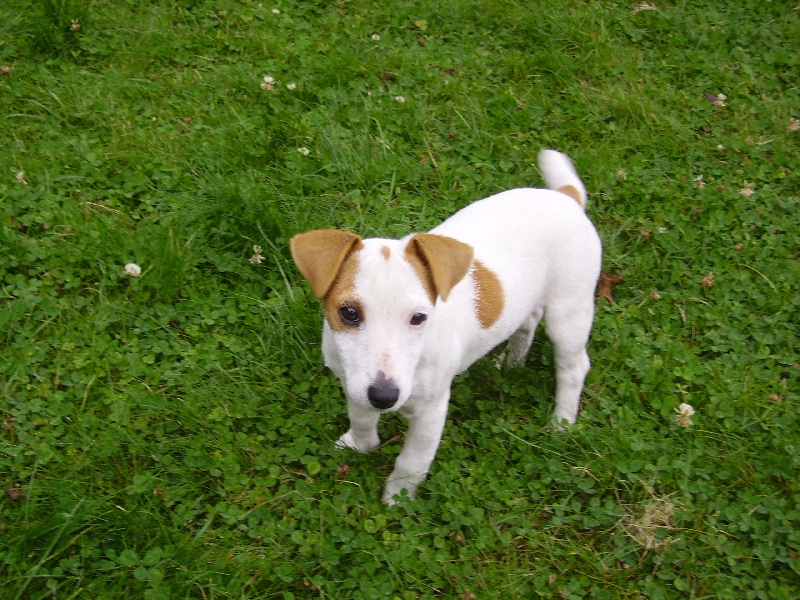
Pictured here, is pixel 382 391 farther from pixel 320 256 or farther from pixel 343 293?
pixel 320 256

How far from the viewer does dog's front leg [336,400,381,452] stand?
133 inches

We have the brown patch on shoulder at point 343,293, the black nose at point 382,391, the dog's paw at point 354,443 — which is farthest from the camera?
the dog's paw at point 354,443

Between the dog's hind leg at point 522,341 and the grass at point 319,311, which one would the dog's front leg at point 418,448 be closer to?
the grass at point 319,311

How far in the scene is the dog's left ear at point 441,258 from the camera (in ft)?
9.15

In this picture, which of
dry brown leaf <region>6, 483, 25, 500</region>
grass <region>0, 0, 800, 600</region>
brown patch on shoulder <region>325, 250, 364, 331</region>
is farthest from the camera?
grass <region>0, 0, 800, 600</region>

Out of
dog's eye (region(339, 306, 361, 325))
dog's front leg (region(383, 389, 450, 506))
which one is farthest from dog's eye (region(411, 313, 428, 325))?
dog's front leg (region(383, 389, 450, 506))

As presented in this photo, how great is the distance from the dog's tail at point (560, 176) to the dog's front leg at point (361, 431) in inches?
62.2

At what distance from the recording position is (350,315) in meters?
2.76

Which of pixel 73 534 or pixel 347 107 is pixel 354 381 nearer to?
pixel 73 534

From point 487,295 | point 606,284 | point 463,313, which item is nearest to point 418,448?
point 463,313

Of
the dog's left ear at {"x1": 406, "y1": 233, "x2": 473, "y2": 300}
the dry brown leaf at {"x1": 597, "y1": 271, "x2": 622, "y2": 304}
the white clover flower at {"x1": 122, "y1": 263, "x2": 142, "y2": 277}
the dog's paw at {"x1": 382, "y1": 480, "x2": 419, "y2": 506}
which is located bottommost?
the dog's paw at {"x1": 382, "y1": 480, "x2": 419, "y2": 506}

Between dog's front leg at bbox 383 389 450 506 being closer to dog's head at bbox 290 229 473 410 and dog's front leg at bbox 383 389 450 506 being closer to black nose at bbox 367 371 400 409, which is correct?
dog's head at bbox 290 229 473 410

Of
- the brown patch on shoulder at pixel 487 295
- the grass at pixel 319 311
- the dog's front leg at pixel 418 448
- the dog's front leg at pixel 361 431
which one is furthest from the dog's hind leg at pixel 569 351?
the dog's front leg at pixel 361 431

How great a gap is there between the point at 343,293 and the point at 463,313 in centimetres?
73
